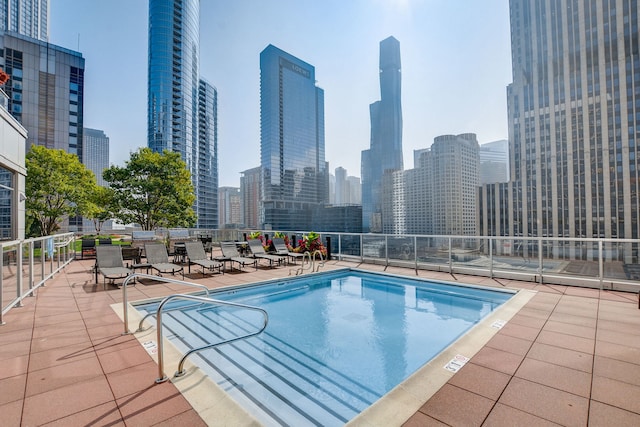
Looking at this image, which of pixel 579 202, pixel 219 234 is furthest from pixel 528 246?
pixel 579 202

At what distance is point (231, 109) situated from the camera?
31.5m

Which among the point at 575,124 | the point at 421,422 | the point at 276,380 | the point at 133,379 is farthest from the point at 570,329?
the point at 575,124

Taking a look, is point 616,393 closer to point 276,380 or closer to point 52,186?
point 276,380

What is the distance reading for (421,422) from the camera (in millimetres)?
2463

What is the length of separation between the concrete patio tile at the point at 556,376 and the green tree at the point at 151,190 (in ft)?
66.3

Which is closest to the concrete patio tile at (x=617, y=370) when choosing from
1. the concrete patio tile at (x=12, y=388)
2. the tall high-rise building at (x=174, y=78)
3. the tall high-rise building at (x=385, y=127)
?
the concrete patio tile at (x=12, y=388)

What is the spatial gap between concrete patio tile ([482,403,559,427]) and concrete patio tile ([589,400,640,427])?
1.19 feet

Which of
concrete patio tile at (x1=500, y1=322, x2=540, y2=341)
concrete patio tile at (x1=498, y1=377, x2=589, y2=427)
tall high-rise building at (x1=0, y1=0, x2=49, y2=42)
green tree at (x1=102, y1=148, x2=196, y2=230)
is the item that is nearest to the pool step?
concrete patio tile at (x1=498, y1=377, x2=589, y2=427)

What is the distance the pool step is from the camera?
125 inches

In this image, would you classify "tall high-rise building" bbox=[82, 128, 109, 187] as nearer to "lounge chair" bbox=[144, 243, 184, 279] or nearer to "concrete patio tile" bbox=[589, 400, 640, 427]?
"lounge chair" bbox=[144, 243, 184, 279]

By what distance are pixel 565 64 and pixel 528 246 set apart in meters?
91.3

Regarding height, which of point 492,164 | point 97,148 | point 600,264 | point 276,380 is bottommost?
point 276,380

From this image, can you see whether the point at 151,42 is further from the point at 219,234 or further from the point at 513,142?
the point at 513,142

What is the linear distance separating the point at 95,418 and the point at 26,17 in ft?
517
